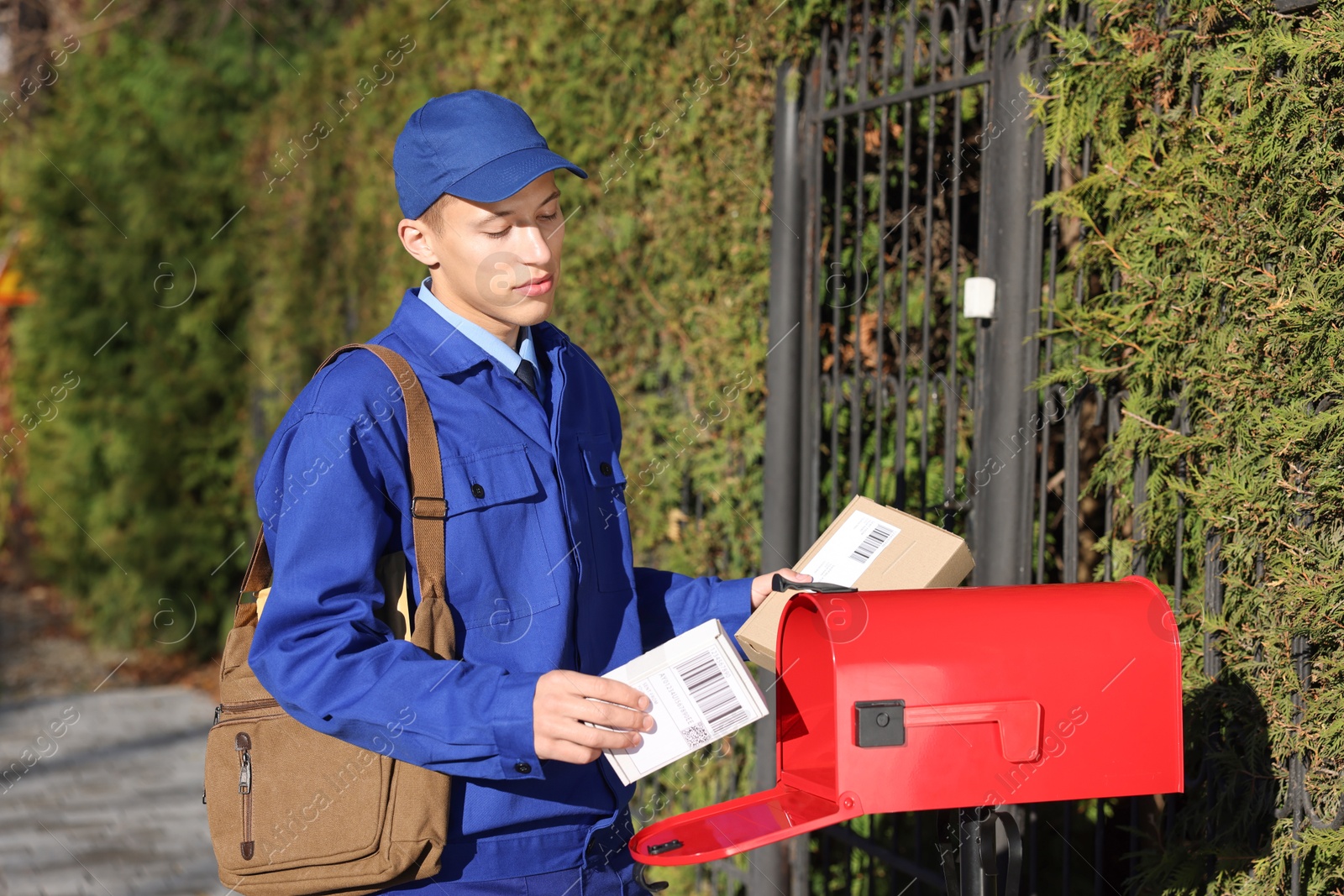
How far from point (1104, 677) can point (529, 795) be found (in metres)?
0.88

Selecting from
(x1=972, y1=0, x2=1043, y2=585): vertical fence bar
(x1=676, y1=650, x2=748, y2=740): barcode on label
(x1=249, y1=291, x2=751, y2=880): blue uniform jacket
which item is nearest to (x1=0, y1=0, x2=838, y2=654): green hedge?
(x1=972, y1=0, x2=1043, y2=585): vertical fence bar

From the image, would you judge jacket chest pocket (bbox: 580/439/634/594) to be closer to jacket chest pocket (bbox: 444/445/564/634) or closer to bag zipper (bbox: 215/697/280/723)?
jacket chest pocket (bbox: 444/445/564/634)

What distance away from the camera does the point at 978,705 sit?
1576 mm

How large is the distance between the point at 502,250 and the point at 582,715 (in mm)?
795

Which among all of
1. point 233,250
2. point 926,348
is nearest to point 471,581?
point 926,348

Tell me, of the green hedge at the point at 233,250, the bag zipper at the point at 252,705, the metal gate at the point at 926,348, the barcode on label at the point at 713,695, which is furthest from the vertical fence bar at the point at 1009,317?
the bag zipper at the point at 252,705

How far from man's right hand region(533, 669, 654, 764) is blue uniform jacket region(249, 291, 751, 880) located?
0.03m

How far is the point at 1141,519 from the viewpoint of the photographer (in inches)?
94.2

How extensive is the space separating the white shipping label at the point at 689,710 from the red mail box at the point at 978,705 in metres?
0.11

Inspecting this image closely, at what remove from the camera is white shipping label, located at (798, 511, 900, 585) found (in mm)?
2094

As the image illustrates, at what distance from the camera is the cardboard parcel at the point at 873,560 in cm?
204

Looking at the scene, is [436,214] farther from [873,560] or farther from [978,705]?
[978,705]

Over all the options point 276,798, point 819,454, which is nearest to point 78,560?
point 819,454

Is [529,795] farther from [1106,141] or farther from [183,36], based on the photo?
[183,36]
